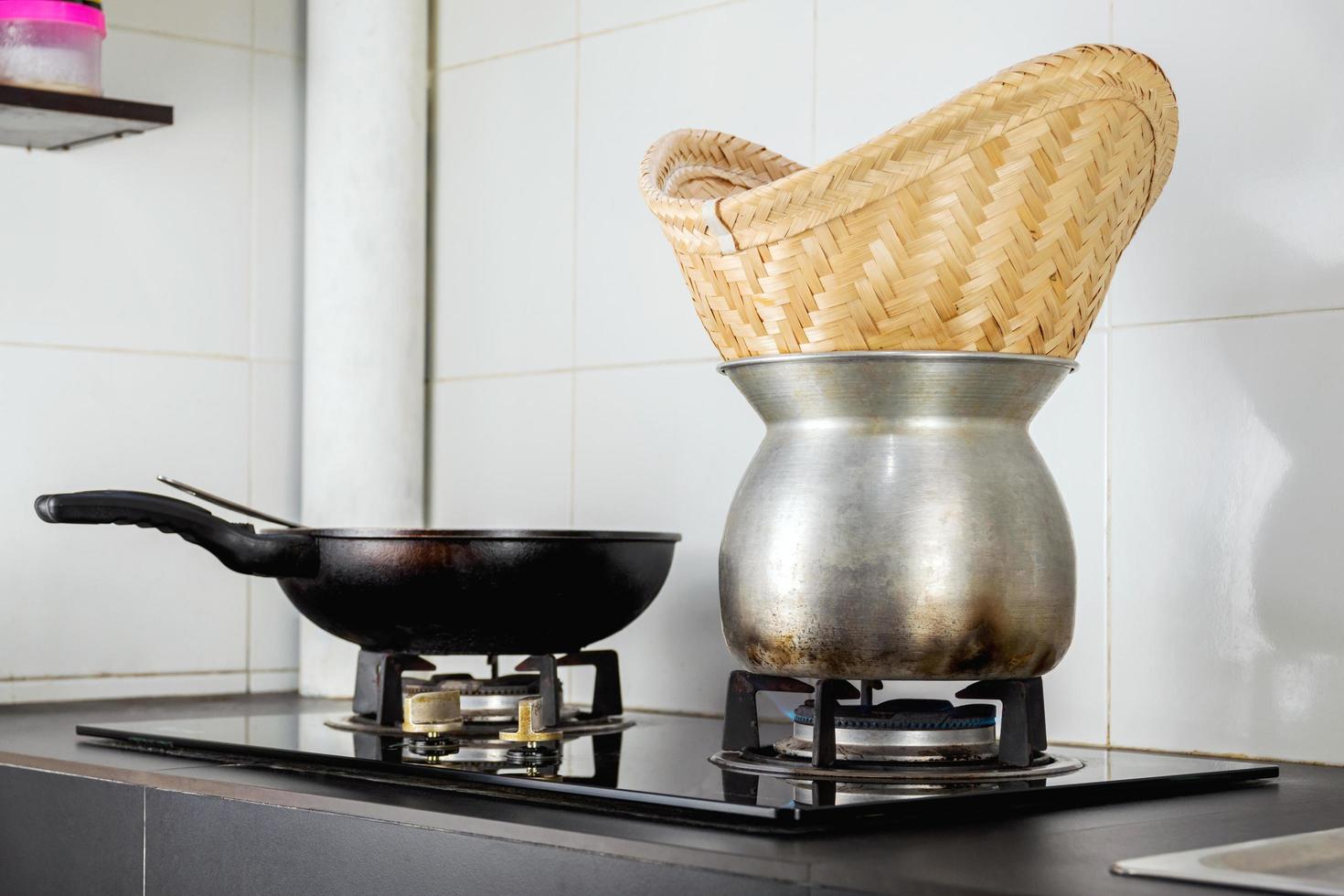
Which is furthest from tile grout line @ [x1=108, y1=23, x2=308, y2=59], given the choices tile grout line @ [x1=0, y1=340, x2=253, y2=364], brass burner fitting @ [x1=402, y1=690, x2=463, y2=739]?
brass burner fitting @ [x1=402, y1=690, x2=463, y2=739]

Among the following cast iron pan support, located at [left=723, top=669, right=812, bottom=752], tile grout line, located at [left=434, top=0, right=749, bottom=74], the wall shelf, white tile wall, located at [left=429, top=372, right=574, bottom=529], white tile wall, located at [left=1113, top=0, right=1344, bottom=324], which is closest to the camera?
cast iron pan support, located at [left=723, top=669, right=812, bottom=752]

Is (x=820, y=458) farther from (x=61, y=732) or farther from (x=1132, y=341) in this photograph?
(x=61, y=732)

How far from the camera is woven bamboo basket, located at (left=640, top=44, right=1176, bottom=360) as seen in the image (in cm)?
92

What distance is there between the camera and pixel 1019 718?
38.2 inches

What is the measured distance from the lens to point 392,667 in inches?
50.2

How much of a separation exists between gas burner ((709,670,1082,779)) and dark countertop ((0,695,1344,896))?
73 mm

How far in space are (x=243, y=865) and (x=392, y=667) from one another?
33 centimetres

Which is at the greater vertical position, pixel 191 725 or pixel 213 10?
pixel 213 10

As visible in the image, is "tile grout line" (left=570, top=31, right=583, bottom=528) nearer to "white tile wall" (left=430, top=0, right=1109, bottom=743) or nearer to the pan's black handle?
"white tile wall" (left=430, top=0, right=1109, bottom=743)

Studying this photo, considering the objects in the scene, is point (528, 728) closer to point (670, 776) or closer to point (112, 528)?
point (670, 776)

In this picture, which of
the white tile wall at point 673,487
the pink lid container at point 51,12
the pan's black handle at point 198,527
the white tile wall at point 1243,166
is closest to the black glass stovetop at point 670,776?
the pan's black handle at point 198,527

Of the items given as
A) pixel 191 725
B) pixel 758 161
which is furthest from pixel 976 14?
pixel 191 725

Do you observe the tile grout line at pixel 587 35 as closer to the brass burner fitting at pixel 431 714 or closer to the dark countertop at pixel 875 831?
the brass burner fitting at pixel 431 714

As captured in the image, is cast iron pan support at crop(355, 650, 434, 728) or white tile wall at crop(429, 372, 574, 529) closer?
cast iron pan support at crop(355, 650, 434, 728)
